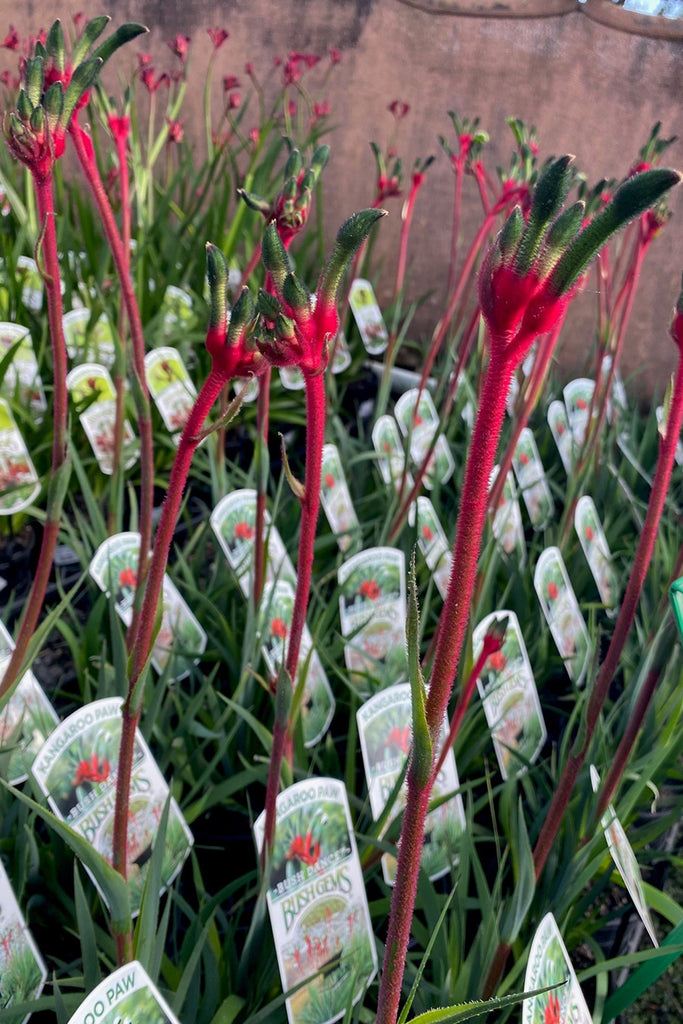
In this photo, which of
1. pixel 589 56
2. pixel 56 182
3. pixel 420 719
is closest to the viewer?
pixel 420 719

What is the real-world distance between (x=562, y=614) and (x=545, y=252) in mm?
780

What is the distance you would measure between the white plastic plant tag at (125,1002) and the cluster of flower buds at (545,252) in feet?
1.15

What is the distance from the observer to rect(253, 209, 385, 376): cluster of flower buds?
385 millimetres

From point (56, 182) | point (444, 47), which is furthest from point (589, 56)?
point (56, 182)

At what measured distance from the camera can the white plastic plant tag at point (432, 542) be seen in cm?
105

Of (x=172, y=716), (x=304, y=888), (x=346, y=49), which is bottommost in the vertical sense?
(x=172, y=716)

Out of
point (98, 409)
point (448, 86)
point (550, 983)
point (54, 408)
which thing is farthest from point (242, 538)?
point (448, 86)

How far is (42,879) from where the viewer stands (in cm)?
69

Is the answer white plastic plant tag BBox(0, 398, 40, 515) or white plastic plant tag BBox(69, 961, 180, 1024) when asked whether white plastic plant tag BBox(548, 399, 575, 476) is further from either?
white plastic plant tag BBox(69, 961, 180, 1024)

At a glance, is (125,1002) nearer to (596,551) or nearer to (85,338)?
(596,551)

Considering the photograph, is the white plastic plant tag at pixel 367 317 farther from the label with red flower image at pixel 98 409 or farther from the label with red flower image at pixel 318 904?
the label with red flower image at pixel 318 904

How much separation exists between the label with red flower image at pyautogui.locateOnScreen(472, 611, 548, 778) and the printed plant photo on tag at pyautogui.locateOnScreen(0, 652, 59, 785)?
359mm

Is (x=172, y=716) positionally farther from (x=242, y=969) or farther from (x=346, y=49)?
(x=346, y=49)

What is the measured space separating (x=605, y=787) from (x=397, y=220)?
163 cm
